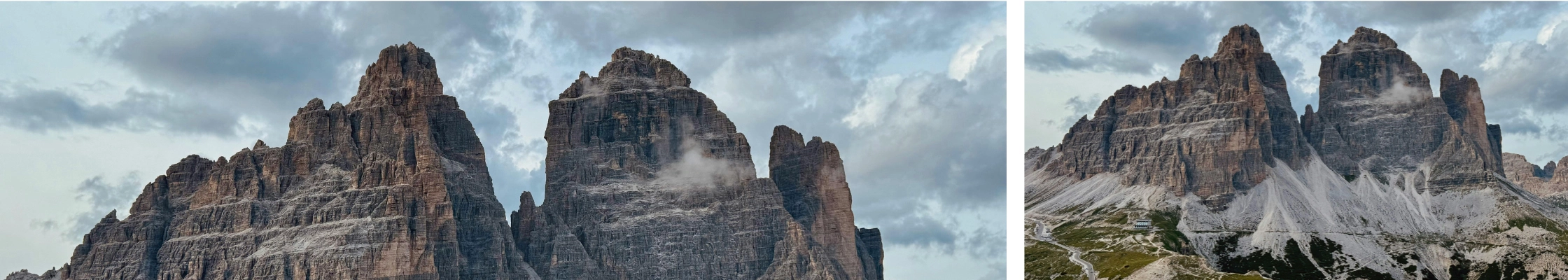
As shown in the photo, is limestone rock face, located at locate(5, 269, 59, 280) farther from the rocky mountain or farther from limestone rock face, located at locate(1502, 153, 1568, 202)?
limestone rock face, located at locate(1502, 153, 1568, 202)

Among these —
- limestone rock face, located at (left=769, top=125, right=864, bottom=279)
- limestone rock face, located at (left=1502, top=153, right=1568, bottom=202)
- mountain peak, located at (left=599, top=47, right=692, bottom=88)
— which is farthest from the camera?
limestone rock face, located at (left=1502, top=153, right=1568, bottom=202)

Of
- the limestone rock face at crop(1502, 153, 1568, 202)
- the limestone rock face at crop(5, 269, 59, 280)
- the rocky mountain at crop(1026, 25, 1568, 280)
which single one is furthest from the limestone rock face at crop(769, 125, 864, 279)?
the limestone rock face at crop(1502, 153, 1568, 202)

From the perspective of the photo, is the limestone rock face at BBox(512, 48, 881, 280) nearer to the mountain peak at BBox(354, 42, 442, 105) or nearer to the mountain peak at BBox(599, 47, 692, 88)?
the mountain peak at BBox(599, 47, 692, 88)

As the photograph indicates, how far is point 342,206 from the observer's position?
363ft

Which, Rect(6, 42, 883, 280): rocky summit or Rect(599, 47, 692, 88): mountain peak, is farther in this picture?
Rect(599, 47, 692, 88): mountain peak

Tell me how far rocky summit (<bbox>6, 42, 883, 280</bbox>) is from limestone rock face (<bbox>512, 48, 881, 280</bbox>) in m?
0.13

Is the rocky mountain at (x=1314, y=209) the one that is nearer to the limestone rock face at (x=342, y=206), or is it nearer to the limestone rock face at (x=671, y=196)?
the limestone rock face at (x=671, y=196)

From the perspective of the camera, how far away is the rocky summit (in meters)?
108

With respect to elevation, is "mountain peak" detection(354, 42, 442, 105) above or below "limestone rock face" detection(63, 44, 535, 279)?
above

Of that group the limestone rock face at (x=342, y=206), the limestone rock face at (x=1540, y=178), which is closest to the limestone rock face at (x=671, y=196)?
the limestone rock face at (x=342, y=206)

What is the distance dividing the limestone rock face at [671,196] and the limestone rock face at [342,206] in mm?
6969

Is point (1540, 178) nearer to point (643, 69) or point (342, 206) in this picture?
point (643, 69)

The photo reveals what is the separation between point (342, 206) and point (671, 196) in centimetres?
2542

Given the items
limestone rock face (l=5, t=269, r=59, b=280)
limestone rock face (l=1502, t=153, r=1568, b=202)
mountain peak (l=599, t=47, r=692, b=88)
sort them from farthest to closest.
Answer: limestone rock face (l=1502, t=153, r=1568, b=202) → mountain peak (l=599, t=47, r=692, b=88) → limestone rock face (l=5, t=269, r=59, b=280)
